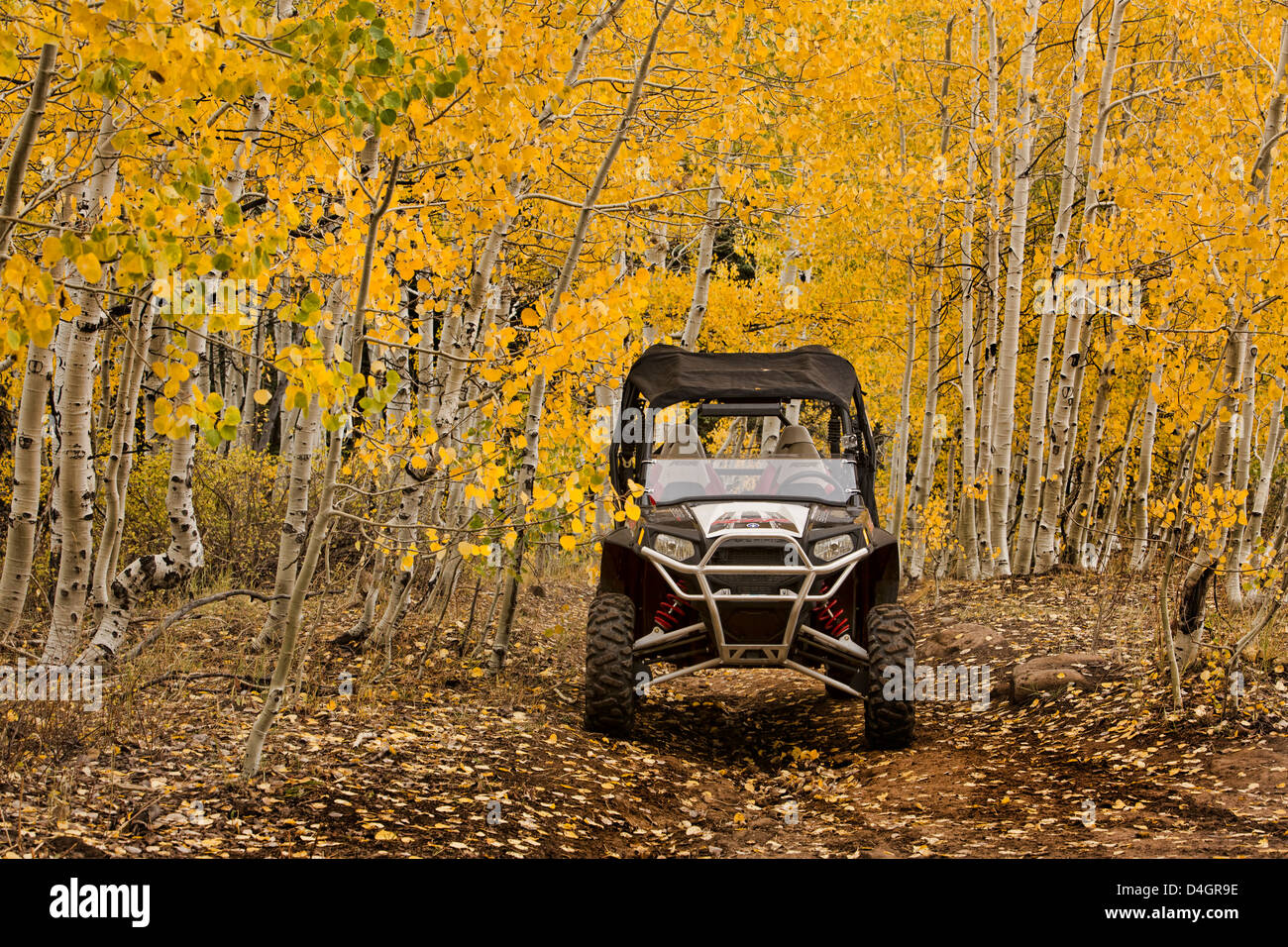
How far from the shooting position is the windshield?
261 inches

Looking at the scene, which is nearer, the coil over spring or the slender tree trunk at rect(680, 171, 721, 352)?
the coil over spring

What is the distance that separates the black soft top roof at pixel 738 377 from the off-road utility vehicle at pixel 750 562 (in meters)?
0.01

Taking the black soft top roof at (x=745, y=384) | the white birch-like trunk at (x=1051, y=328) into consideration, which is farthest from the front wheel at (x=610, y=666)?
the white birch-like trunk at (x=1051, y=328)

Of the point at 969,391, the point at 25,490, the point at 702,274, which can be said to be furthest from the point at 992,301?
the point at 25,490

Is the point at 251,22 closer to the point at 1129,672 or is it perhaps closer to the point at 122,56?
the point at 122,56

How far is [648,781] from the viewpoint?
220 inches

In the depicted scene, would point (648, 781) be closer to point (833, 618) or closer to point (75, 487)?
point (833, 618)

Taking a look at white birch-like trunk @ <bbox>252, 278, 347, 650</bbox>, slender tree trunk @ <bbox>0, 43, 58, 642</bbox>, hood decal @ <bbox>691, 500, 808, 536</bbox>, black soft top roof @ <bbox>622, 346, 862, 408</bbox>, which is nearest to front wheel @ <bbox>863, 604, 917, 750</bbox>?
hood decal @ <bbox>691, 500, 808, 536</bbox>

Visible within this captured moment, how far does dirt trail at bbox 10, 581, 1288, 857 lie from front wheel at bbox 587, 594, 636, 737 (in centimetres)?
18

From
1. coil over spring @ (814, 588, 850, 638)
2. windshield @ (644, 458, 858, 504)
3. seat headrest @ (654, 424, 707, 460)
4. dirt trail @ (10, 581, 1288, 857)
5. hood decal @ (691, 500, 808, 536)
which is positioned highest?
seat headrest @ (654, 424, 707, 460)

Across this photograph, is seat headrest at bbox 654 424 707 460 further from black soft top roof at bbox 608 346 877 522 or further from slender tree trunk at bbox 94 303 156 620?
slender tree trunk at bbox 94 303 156 620

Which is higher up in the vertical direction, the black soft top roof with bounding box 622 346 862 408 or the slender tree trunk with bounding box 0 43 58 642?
the black soft top roof with bounding box 622 346 862 408

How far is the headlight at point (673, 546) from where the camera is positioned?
19.7 ft

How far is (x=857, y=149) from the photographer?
578 inches
